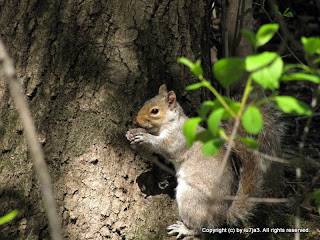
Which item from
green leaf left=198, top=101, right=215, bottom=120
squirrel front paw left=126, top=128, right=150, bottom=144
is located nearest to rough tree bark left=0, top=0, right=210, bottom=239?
squirrel front paw left=126, top=128, right=150, bottom=144

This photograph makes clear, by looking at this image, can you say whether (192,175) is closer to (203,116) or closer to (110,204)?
(110,204)

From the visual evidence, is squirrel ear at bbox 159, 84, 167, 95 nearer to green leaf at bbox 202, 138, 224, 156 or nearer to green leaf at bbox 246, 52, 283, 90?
green leaf at bbox 202, 138, 224, 156

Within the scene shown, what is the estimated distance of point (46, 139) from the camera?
1981mm

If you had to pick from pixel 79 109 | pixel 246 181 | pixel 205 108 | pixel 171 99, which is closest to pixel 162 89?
pixel 171 99

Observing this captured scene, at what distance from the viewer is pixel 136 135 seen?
2.04m

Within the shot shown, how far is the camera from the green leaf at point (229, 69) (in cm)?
101

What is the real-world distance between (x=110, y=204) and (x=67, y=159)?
306mm

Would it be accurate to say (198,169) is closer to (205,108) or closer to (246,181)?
(246,181)

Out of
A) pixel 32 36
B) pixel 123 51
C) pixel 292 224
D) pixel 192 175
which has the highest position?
pixel 32 36

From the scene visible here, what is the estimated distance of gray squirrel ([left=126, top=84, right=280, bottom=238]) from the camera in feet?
6.73

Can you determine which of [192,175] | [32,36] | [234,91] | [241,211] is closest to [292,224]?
[241,211]

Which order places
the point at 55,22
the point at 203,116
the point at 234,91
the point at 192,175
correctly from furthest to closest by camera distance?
the point at 234,91 < the point at 192,175 < the point at 55,22 < the point at 203,116

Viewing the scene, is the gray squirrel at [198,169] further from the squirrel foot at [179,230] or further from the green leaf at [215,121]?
the green leaf at [215,121]

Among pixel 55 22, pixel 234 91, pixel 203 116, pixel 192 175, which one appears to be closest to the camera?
pixel 203 116
